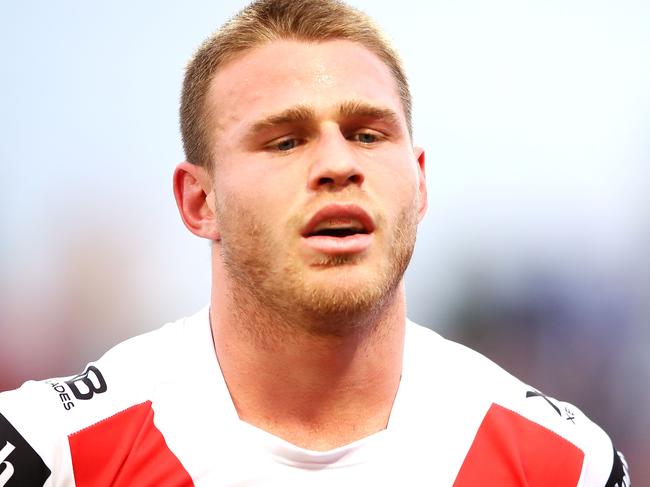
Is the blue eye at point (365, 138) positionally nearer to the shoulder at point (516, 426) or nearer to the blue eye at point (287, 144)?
the blue eye at point (287, 144)

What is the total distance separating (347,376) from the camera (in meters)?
2.48

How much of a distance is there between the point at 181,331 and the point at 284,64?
3.29ft

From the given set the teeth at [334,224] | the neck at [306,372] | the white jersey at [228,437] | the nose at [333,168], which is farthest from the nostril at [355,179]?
the white jersey at [228,437]

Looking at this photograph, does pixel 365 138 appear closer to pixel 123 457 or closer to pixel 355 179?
pixel 355 179

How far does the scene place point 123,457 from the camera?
2.35 m

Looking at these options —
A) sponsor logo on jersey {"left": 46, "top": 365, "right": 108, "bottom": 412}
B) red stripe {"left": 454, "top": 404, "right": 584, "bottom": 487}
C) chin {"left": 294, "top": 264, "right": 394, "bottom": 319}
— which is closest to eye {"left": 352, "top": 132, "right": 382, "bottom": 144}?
chin {"left": 294, "top": 264, "right": 394, "bottom": 319}

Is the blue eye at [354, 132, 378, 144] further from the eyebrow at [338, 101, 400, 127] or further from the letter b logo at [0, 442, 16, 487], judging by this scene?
the letter b logo at [0, 442, 16, 487]

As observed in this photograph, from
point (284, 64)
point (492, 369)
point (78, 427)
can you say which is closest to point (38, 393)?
point (78, 427)

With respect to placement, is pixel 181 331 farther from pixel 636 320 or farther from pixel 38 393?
pixel 636 320

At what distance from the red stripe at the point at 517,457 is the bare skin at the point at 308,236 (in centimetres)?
31

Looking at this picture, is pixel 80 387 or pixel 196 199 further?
pixel 196 199

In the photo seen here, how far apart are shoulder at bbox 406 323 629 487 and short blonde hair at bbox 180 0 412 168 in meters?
0.86

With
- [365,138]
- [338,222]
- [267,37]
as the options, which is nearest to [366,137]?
[365,138]

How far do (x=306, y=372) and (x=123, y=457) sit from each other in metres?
0.59
